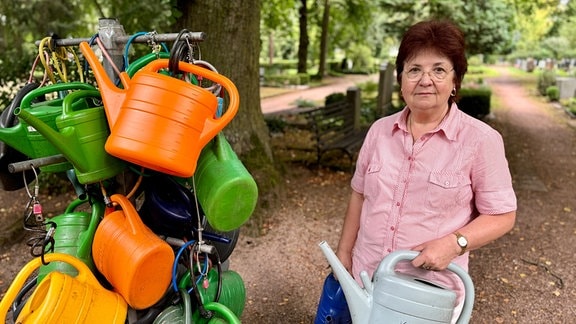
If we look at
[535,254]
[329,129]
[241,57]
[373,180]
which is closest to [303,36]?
[329,129]

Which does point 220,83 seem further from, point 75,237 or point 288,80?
point 288,80

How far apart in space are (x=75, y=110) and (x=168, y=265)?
0.48 meters

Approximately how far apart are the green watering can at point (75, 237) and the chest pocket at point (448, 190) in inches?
41.5

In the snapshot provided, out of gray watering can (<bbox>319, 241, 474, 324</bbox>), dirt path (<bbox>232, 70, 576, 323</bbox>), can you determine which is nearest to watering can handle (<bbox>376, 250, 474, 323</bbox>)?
gray watering can (<bbox>319, 241, 474, 324</bbox>)

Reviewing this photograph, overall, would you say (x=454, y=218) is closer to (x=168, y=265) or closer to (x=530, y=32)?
(x=168, y=265)

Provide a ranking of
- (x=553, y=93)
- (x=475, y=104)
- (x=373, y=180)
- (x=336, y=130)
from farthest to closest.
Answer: (x=553, y=93), (x=475, y=104), (x=336, y=130), (x=373, y=180)

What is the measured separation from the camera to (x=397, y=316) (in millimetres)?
1293

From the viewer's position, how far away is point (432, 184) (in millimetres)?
1558

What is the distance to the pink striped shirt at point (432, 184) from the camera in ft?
4.96

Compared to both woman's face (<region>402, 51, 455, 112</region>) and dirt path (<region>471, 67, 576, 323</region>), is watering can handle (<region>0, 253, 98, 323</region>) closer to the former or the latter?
woman's face (<region>402, 51, 455, 112</region>)

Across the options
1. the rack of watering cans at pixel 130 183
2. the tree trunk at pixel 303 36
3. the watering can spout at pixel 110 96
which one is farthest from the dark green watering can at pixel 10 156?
the tree trunk at pixel 303 36

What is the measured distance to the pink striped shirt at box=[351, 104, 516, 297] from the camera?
1.51m

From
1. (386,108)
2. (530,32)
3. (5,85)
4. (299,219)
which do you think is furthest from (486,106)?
(530,32)

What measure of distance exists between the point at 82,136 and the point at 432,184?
1083mm
